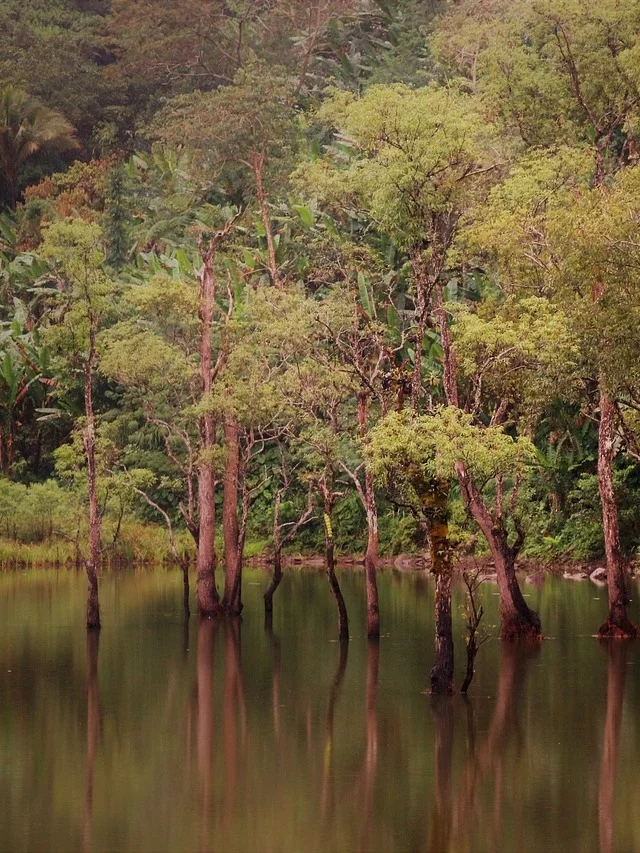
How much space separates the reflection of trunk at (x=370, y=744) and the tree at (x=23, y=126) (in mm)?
40876

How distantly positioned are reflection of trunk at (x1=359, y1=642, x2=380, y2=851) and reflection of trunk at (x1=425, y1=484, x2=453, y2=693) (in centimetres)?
121

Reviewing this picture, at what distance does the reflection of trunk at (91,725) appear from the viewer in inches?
523

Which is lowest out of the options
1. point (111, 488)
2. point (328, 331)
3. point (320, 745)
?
point (320, 745)

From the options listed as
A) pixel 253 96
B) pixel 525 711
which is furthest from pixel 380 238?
pixel 525 711

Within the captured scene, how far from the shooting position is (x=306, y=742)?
17516 millimetres

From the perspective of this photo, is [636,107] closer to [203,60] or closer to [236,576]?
[236,576]

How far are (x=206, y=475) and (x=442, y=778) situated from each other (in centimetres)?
1689

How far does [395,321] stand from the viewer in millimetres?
40344

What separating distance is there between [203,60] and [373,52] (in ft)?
37.2

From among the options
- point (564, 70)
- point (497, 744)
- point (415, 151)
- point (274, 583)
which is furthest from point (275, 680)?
point (564, 70)

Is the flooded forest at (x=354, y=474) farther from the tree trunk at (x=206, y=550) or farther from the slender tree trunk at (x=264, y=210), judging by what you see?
the slender tree trunk at (x=264, y=210)

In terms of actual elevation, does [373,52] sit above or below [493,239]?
above

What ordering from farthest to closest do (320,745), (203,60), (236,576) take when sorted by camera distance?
(203,60), (236,576), (320,745)

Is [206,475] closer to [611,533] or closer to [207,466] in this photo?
[207,466]
